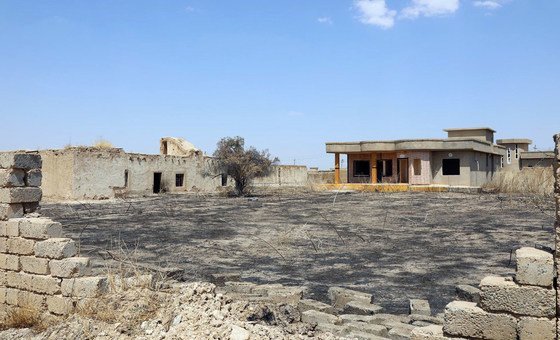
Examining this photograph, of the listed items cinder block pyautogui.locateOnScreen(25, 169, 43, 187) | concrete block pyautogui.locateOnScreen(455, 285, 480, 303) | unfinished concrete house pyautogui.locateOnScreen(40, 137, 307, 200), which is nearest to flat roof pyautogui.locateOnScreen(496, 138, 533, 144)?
unfinished concrete house pyautogui.locateOnScreen(40, 137, 307, 200)

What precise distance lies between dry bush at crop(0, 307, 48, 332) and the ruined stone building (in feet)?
87.3

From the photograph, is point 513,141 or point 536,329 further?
point 513,141

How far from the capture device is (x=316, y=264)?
32.3 ft

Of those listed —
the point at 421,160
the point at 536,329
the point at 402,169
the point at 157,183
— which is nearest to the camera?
the point at 536,329

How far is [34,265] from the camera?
6852mm

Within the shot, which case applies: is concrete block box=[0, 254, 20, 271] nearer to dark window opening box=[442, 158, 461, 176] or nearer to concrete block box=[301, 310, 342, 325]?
concrete block box=[301, 310, 342, 325]

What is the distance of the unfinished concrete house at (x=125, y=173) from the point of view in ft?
81.8

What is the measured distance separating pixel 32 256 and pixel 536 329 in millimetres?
6844

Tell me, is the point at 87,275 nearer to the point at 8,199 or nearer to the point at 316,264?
the point at 8,199

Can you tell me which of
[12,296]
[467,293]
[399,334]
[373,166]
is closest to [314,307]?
[399,334]

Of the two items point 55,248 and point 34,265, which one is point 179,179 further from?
point 55,248

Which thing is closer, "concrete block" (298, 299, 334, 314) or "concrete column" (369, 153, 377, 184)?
"concrete block" (298, 299, 334, 314)

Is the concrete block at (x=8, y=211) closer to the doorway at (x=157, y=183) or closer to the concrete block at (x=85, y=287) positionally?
the concrete block at (x=85, y=287)

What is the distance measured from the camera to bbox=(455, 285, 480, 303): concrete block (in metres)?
6.61
